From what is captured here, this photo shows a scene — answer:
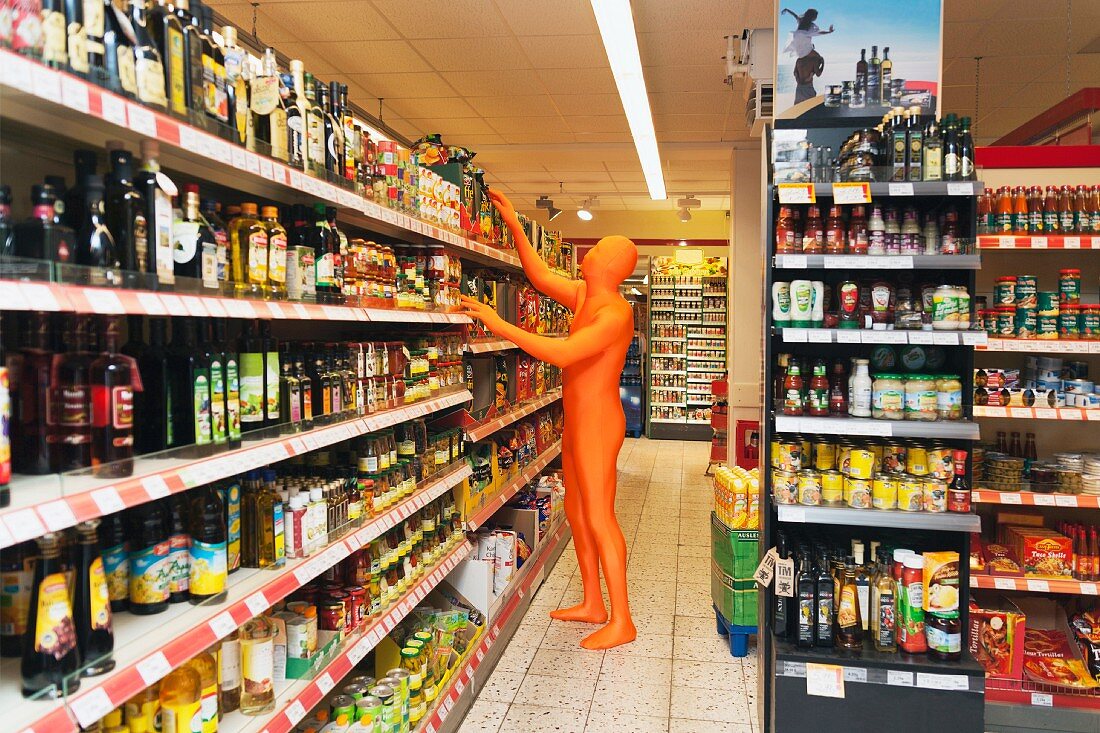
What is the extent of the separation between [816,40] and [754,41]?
2.18 meters

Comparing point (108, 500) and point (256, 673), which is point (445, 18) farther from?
point (108, 500)

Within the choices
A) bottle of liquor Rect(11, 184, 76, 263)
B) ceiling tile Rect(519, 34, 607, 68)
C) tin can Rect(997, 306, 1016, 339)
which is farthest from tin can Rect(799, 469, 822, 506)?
ceiling tile Rect(519, 34, 607, 68)

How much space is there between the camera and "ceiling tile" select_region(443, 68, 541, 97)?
676cm

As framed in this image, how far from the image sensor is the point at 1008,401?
150 inches

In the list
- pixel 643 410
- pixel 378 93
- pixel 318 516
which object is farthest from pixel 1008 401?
pixel 643 410

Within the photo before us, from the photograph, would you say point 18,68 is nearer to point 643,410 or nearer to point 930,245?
point 930,245

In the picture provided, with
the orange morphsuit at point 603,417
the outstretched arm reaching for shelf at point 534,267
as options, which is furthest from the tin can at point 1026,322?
the outstretched arm reaching for shelf at point 534,267

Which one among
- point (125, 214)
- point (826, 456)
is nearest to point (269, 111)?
point (125, 214)

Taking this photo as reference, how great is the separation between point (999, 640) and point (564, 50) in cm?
488

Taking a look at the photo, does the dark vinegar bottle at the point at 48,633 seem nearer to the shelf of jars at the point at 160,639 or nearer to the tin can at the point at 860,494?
the shelf of jars at the point at 160,639

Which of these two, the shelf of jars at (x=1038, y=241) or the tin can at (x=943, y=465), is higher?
the shelf of jars at (x=1038, y=241)

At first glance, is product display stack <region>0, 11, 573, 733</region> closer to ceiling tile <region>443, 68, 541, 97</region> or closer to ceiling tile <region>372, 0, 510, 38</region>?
ceiling tile <region>372, 0, 510, 38</region>

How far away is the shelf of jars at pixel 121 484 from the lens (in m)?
1.35

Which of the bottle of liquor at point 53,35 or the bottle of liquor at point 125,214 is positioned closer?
the bottle of liquor at point 53,35
